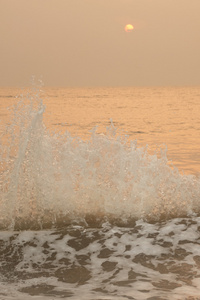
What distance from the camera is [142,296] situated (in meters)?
4.11

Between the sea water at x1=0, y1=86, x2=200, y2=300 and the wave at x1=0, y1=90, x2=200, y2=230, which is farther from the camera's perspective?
the wave at x1=0, y1=90, x2=200, y2=230

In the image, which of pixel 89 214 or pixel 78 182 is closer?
pixel 89 214

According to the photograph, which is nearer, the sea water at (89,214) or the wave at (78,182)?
the sea water at (89,214)

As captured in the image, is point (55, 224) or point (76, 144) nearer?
point (55, 224)

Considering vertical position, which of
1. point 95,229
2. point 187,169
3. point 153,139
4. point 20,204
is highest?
point 153,139

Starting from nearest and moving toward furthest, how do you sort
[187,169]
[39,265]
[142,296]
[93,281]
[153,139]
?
[142,296]
[93,281]
[39,265]
[187,169]
[153,139]

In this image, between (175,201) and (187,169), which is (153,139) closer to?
(187,169)

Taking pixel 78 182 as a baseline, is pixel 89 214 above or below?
below

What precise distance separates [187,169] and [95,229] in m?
5.44

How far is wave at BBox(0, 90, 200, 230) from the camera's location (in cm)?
671

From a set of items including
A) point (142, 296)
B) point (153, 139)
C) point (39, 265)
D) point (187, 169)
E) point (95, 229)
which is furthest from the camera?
point (153, 139)

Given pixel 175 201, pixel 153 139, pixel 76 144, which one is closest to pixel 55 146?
pixel 76 144

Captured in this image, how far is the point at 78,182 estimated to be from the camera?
7.07 meters

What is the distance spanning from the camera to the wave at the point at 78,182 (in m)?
6.71
